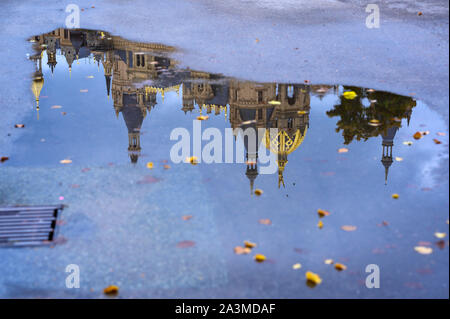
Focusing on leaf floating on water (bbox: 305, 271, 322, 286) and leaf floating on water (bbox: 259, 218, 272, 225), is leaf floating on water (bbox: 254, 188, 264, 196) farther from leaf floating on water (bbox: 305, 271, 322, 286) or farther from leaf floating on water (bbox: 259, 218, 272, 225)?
leaf floating on water (bbox: 305, 271, 322, 286)

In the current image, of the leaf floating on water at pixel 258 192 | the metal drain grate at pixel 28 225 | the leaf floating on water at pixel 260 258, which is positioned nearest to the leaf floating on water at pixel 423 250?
the leaf floating on water at pixel 260 258

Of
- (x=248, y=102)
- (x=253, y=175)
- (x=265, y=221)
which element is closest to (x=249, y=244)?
(x=265, y=221)

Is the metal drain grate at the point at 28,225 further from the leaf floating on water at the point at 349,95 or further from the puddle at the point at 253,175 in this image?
the leaf floating on water at the point at 349,95

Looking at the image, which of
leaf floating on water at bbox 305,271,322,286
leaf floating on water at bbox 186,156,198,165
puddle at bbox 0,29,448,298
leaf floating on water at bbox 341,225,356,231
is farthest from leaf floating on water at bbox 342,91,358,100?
leaf floating on water at bbox 305,271,322,286

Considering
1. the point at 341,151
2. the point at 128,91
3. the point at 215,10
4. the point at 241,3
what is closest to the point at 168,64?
the point at 128,91

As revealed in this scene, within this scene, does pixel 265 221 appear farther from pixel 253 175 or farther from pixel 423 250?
pixel 423 250
